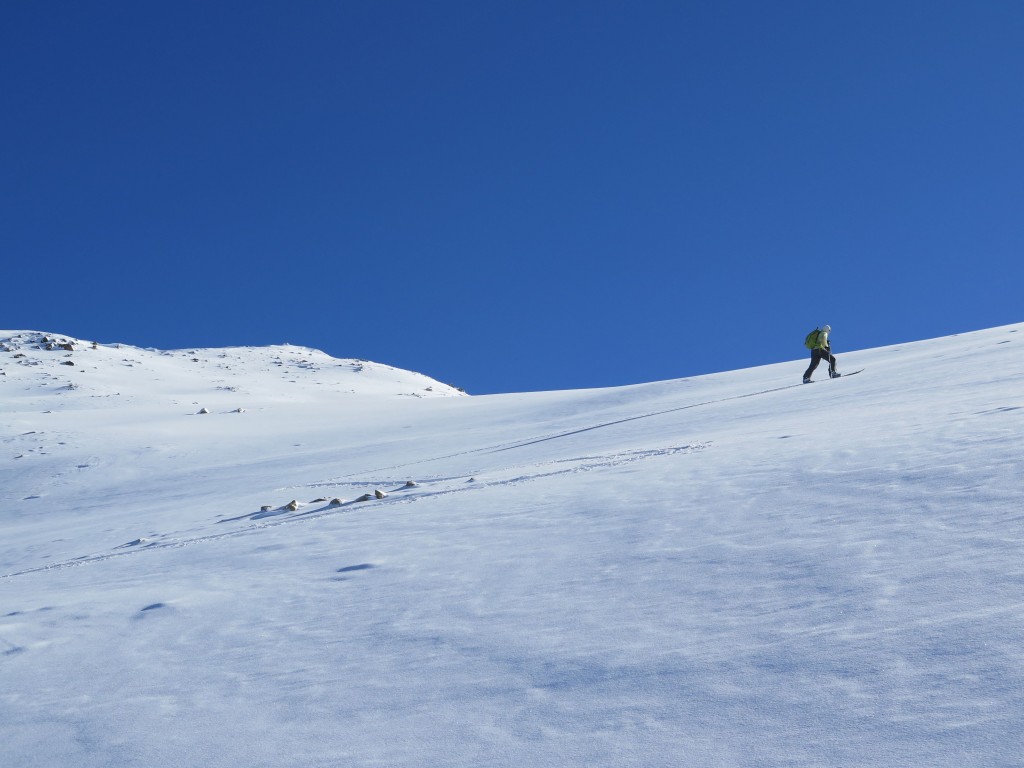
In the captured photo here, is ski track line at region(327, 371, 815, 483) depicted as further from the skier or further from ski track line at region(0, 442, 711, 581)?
ski track line at region(0, 442, 711, 581)

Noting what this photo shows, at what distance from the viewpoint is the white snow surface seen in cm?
328

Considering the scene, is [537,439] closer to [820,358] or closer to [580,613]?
[820,358]

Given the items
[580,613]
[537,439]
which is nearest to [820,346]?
[537,439]

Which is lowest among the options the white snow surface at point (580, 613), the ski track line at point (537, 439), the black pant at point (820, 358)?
the white snow surface at point (580, 613)

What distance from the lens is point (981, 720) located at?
2.85 m

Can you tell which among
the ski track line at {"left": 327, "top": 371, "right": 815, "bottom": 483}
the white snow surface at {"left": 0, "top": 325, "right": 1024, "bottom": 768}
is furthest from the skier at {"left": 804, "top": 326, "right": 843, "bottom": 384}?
the white snow surface at {"left": 0, "top": 325, "right": 1024, "bottom": 768}

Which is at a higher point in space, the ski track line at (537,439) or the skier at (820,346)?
the skier at (820,346)

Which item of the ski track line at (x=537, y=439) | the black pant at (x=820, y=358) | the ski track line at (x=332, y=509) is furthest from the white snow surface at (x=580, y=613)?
the black pant at (x=820, y=358)

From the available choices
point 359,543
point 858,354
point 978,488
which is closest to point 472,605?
point 359,543

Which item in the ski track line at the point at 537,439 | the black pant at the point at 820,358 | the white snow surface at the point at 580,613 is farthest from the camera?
the black pant at the point at 820,358

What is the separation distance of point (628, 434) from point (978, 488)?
9.57 m

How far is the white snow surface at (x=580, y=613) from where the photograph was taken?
328 cm

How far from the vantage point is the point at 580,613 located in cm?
481

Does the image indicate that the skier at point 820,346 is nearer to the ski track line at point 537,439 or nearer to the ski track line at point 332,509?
the ski track line at point 537,439
